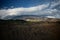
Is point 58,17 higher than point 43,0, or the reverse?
point 43,0

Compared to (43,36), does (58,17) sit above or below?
above

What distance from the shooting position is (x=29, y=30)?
1.08 m

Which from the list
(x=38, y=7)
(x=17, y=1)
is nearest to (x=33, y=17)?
(x=38, y=7)

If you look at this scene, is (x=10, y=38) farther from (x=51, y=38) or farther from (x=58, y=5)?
(x=58, y=5)

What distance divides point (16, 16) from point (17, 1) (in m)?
0.14

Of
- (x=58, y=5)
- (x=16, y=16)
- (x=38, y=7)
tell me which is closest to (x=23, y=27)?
(x=16, y=16)

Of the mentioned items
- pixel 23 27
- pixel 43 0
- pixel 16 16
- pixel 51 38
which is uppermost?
pixel 43 0

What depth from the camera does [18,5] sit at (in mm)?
1084

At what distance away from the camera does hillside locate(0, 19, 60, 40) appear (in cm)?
106

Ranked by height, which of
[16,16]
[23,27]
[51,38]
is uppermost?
[16,16]

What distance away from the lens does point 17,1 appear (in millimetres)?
1091

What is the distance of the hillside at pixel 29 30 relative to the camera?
1060 mm

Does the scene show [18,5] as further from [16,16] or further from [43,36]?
[43,36]

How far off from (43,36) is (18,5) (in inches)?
14.3
